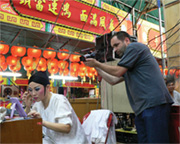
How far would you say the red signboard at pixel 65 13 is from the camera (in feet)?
16.8

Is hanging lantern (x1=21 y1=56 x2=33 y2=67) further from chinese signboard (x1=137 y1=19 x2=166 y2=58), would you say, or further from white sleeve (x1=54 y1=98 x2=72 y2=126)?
white sleeve (x1=54 y1=98 x2=72 y2=126)

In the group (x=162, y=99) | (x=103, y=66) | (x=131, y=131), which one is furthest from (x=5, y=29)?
(x=162, y=99)

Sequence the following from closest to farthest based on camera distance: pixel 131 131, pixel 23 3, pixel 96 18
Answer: pixel 131 131, pixel 23 3, pixel 96 18

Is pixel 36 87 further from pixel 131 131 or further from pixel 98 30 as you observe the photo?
pixel 98 30

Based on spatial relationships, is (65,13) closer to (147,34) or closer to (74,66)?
(74,66)

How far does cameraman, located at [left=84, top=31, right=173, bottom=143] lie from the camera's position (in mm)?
1385

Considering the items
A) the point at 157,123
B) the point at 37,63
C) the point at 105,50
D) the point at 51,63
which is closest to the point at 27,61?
the point at 37,63

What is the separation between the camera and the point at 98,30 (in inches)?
262

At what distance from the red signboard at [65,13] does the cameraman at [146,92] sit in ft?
10.7

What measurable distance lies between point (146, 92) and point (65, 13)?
4953 millimetres

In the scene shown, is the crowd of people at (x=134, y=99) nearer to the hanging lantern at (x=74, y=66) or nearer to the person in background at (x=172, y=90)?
the person in background at (x=172, y=90)

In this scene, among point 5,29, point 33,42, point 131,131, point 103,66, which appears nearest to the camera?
point 103,66

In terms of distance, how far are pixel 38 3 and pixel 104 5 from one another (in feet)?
7.99

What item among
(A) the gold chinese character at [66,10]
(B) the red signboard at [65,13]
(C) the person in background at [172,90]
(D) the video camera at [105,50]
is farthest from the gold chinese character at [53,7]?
(C) the person in background at [172,90]
